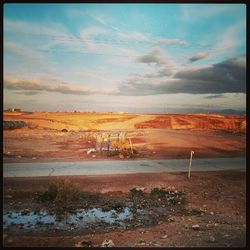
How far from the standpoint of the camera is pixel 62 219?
5.84 m

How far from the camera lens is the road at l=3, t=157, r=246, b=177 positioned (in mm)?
8234

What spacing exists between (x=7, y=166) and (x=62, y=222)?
3709 millimetres

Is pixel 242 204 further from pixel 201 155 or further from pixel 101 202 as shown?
pixel 201 155

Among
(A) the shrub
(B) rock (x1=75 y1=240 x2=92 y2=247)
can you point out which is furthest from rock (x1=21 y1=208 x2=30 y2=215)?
(B) rock (x1=75 y1=240 x2=92 y2=247)

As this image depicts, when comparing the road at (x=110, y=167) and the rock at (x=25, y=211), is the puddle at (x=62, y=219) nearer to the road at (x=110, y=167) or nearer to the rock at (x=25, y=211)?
the rock at (x=25, y=211)

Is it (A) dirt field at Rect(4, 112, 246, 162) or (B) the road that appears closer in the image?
(B) the road

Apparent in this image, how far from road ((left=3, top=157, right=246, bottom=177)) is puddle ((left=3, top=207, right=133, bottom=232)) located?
2023mm

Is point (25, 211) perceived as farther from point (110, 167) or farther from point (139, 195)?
point (110, 167)

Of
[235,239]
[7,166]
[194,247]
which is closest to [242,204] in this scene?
[235,239]

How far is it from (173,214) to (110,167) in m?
3.03

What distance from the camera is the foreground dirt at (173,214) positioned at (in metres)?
5.24

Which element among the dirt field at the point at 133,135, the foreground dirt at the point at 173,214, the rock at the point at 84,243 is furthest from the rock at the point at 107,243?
the dirt field at the point at 133,135

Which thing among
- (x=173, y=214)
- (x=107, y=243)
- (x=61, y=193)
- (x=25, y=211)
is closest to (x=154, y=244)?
(x=107, y=243)

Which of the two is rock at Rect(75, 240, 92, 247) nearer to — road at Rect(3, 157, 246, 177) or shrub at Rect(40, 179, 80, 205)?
shrub at Rect(40, 179, 80, 205)
